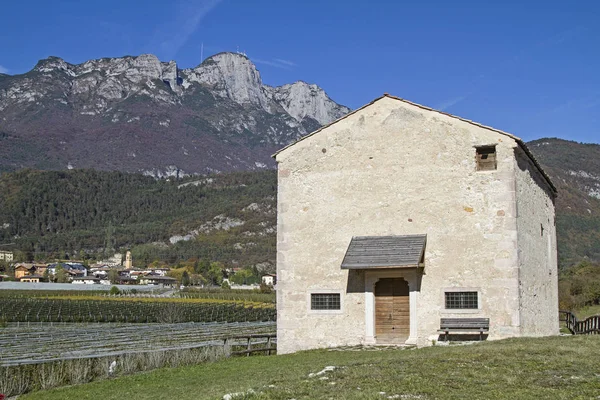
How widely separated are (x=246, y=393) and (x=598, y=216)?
11217 cm

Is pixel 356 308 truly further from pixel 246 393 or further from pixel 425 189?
pixel 246 393

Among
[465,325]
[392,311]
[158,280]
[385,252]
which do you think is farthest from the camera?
[158,280]

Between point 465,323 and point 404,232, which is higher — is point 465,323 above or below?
below

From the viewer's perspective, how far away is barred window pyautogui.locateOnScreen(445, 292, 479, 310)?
2011 cm

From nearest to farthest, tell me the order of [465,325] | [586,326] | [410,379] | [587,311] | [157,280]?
[410,379] → [465,325] → [586,326] → [587,311] → [157,280]

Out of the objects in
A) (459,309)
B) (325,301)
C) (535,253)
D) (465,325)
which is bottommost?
(465,325)

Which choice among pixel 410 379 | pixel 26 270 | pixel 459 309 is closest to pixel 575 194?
pixel 459 309

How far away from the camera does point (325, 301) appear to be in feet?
71.2

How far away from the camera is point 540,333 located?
877 inches

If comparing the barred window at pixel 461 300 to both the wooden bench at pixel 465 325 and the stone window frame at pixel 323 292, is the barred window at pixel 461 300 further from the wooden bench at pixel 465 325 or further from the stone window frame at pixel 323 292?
the stone window frame at pixel 323 292

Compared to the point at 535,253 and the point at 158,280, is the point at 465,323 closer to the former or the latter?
the point at 535,253

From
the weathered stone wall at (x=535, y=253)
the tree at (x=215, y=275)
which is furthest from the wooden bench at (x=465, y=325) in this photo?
the tree at (x=215, y=275)

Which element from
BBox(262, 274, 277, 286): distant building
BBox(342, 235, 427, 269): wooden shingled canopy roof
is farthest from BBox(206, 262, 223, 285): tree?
BBox(342, 235, 427, 269): wooden shingled canopy roof

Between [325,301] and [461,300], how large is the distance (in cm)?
418
